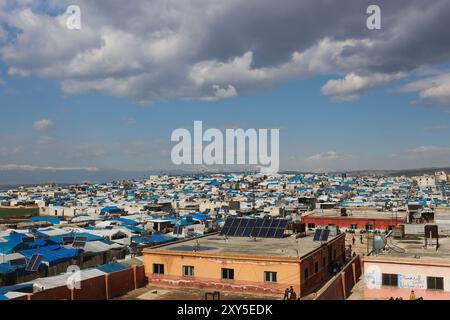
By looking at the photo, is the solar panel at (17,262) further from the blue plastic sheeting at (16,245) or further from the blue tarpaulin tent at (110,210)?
the blue tarpaulin tent at (110,210)

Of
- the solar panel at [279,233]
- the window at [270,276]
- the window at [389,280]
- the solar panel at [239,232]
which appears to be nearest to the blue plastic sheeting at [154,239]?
the solar panel at [239,232]

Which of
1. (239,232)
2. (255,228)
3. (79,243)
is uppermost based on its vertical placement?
(255,228)

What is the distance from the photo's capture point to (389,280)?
61.0 ft

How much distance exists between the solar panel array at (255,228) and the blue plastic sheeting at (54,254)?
9.91 meters

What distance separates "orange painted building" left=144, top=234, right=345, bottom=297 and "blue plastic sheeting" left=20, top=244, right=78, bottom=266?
8061 mm

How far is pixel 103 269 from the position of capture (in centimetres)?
2070

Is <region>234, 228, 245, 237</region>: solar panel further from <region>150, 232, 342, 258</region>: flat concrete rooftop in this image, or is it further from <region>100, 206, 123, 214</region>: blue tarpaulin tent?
<region>100, 206, 123, 214</region>: blue tarpaulin tent

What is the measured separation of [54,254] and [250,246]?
1295cm

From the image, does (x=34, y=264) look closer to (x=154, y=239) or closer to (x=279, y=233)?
(x=154, y=239)

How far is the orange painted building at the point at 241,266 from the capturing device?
63.4 ft

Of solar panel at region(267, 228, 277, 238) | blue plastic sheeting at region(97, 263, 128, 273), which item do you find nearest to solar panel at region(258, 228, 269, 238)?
solar panel at region(267, 228, 277, 238)

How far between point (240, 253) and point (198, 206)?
6090 centimetres

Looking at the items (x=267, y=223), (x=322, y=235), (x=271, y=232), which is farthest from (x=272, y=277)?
(x=267, y=223)
